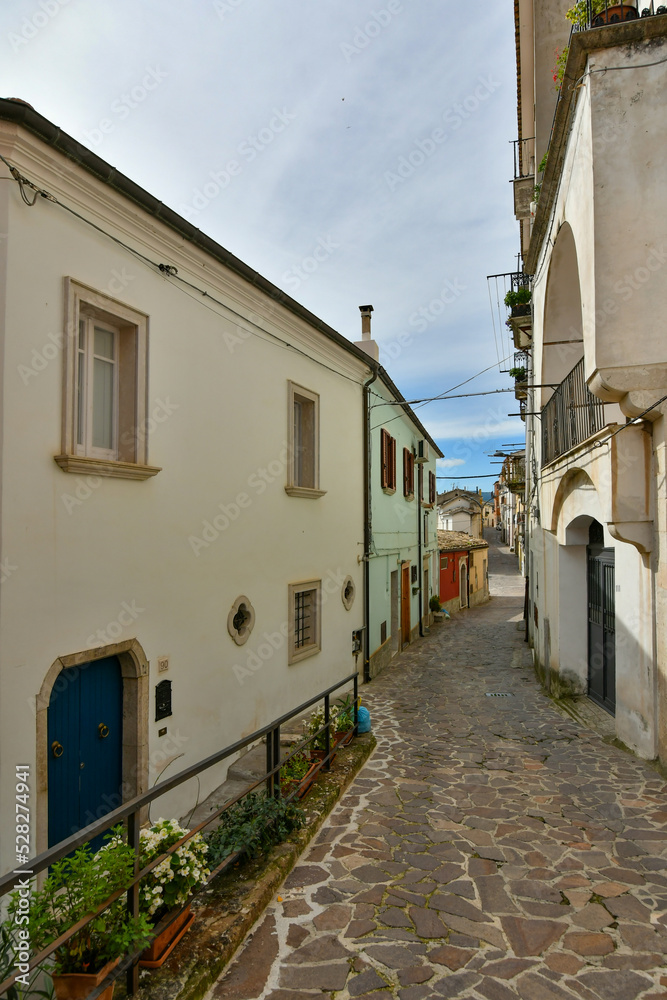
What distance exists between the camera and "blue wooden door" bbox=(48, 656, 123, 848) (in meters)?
5.02

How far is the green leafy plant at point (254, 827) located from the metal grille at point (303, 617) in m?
4.64

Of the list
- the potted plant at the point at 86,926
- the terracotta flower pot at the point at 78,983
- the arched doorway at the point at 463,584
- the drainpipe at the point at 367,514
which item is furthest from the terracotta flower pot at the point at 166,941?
the arched doorway at the point at 463,584

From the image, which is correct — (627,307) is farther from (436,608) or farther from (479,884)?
(436,608)

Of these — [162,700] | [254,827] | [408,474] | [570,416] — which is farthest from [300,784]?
[408,474]

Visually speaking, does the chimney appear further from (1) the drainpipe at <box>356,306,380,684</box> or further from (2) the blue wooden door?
(2) the blue wooden door

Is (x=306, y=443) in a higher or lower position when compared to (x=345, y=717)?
higher

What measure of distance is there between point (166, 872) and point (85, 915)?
688mm

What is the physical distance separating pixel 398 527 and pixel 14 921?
1447 centimetres

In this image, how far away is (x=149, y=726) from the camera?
5922mm

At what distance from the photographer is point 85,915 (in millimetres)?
2652

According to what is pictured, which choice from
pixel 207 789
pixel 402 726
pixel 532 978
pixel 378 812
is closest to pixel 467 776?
pixel 378 812

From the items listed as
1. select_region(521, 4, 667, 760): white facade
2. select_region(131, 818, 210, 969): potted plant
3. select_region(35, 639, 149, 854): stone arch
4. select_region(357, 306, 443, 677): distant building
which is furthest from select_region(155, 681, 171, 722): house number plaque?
select_region(357, 306, 443, 677): distant building

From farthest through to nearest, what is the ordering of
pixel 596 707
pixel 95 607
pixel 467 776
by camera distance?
pixel 596 707, pixel 467 776, pixel 95 607

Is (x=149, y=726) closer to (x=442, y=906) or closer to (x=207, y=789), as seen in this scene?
(x=207, y=789)
